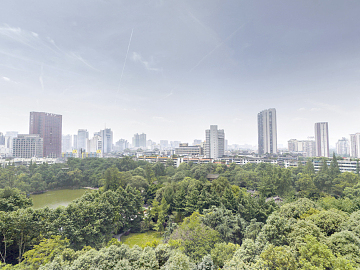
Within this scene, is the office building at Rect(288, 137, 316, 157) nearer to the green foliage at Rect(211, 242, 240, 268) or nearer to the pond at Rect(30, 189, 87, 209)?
the pond at Rect(30, 189, 87, 209)

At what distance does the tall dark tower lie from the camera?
6125cm

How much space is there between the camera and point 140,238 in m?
13.9

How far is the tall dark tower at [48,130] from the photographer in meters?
61.2

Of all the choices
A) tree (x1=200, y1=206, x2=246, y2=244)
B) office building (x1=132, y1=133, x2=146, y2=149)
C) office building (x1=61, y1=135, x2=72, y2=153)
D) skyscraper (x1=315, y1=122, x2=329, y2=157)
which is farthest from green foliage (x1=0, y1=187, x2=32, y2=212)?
office building (x1=132, y1=133, x2=146, y2=149)

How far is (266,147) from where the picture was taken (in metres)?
67.9

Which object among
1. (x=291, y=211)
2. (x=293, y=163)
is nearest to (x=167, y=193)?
(x=291, y=211)

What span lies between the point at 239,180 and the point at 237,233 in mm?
16683

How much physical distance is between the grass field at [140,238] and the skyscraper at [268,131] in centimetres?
6140

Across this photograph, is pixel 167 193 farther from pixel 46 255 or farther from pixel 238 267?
pixel 238 267

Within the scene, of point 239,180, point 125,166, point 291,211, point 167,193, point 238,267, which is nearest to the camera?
point 238,267

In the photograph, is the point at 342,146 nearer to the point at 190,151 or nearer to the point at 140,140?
the point at 190,151

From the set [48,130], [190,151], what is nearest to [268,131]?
[190,151]

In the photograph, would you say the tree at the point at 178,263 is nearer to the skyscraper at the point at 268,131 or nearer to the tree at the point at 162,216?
the tree at the point at 162,216

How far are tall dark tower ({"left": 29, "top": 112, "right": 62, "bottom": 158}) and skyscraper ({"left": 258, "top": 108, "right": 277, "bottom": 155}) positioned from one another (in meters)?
72.6
